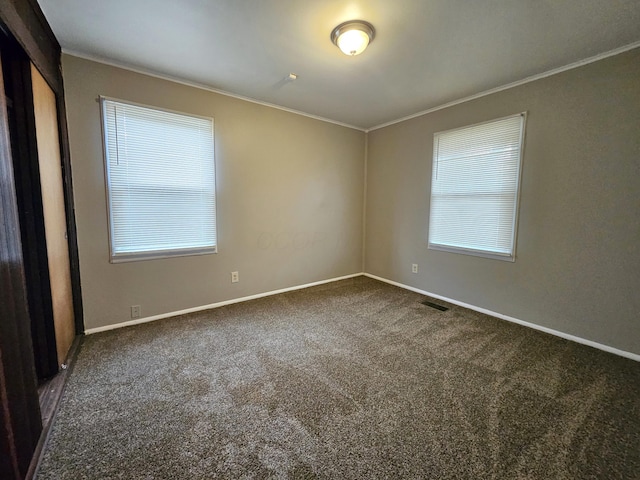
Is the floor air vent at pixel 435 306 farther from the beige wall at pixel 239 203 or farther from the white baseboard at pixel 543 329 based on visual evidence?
the beige wall at pixel 239 203

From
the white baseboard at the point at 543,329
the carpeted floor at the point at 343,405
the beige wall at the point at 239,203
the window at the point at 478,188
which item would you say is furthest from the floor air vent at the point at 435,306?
the beige wall at the point at 239,203

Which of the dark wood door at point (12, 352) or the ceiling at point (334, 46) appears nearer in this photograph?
the dark wood door at point (12, 352)

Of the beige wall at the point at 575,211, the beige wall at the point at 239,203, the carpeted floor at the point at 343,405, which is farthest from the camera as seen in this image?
the beige wall at the point at 239,203

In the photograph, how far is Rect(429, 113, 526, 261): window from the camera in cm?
280

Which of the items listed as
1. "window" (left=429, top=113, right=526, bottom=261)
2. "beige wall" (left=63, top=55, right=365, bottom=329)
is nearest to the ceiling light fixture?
"beige wall" (left=63, top=55, right=365, bottom=329)

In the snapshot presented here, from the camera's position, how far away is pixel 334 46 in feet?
6.93

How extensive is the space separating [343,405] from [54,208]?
8.35ft

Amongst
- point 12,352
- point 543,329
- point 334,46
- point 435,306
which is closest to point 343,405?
point 12,352

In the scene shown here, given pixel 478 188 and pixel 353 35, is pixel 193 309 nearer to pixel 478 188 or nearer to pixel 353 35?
pixel 353 35

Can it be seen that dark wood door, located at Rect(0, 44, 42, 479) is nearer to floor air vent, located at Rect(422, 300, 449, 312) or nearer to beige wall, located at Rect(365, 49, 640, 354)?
floor air vent, located at Rect(422, 300, 449, 312)

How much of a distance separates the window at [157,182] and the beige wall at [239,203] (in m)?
0.09

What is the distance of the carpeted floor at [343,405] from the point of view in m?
1.25

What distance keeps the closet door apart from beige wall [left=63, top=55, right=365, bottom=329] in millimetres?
206

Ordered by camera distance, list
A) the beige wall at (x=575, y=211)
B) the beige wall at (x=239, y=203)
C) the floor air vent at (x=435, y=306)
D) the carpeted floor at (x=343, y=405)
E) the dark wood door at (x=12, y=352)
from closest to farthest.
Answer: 1. the dark wood door at (x=12, y=352)
2. the carpeted floor at (x=343, y=405)
3. the beige wall at (x=575, y=211)
4. the beige wall at (x=239, y=203)
5. the floor air vent at (x=435, y=306)
